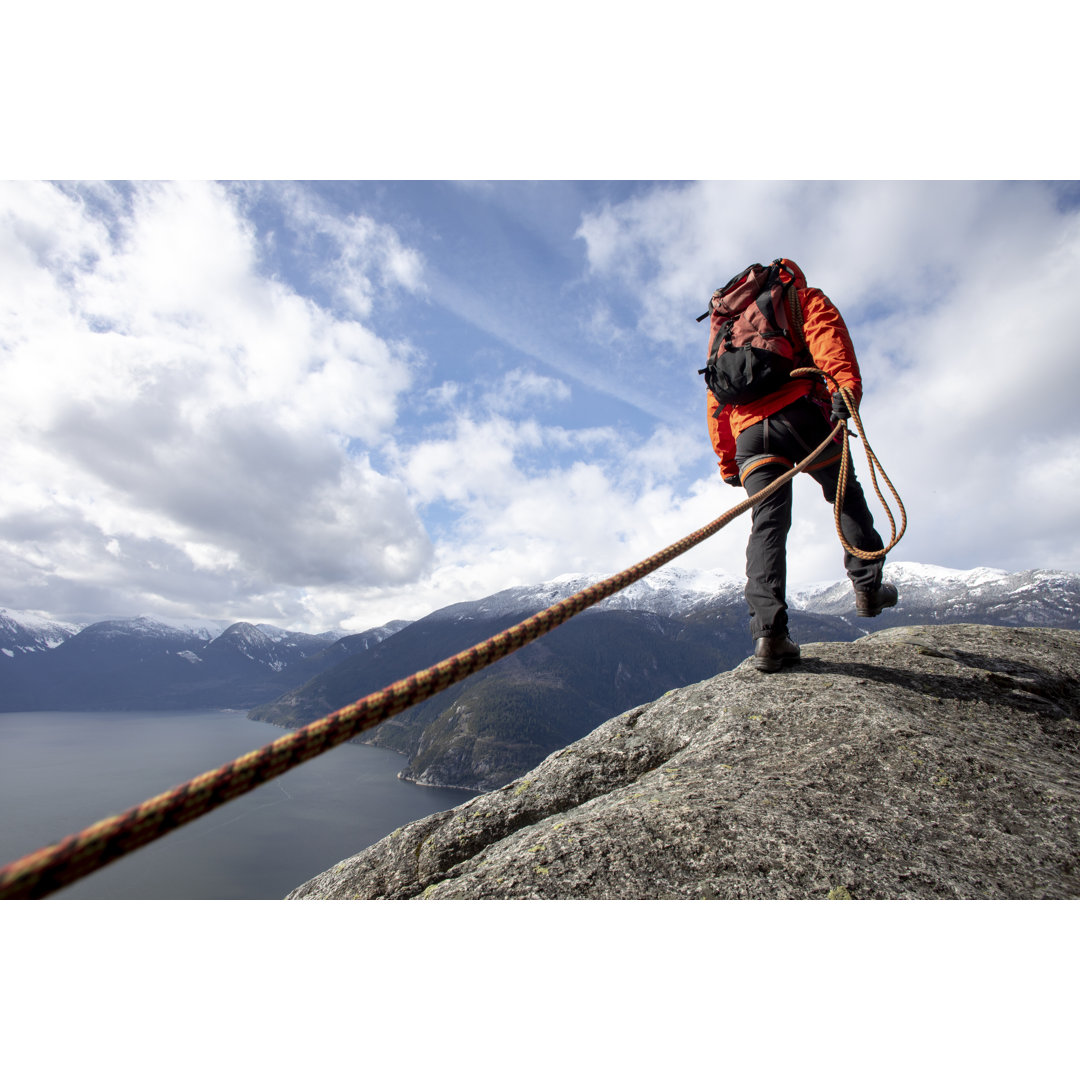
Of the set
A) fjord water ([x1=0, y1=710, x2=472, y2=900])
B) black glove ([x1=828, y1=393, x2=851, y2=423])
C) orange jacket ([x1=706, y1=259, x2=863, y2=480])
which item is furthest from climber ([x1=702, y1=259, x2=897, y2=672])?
fjord water ([x1=0, y1=710, x2=472, y2=900])

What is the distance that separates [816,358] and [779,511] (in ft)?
4.50

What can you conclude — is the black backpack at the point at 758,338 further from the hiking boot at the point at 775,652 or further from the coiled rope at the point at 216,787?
the coiled rope at the point at 216,787

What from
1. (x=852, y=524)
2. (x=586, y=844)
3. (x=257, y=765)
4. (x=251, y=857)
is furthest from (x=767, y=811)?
(x=251, y=857)

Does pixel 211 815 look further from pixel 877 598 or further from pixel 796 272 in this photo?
pixel 796 272

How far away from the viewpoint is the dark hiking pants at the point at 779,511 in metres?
5.09

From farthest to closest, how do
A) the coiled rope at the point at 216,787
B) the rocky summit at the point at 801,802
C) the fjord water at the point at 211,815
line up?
the fjord water at the point at 211,815
the rocky summit at the point at 801,802
the coiled rope at the point at 216,787

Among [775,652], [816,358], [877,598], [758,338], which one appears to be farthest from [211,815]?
[816,358]

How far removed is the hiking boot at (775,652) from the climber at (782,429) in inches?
0.4

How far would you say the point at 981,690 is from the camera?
5168 mm

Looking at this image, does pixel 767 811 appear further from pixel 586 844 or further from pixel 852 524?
pixel 852 524

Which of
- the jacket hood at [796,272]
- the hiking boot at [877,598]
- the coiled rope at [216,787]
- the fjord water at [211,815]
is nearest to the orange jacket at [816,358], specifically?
the jacket hood at [796,272]

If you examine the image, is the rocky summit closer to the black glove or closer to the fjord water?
the black glove

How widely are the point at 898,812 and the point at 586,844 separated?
185cm

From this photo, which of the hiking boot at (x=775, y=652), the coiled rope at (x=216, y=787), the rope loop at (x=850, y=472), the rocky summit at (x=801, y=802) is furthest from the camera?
the hiking boot at (x=775, y=652)
